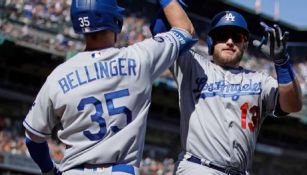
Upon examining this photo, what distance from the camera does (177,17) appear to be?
387 centimetres

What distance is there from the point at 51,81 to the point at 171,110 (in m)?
18.3

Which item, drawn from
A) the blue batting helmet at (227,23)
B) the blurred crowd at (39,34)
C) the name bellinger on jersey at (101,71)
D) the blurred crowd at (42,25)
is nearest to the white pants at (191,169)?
the blue batting helmet at (227,23)

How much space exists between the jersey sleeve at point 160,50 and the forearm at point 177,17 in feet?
0.62

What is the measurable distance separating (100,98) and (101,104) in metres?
0.03

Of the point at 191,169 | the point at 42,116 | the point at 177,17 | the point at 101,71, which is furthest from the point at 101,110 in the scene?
the point at 191,169

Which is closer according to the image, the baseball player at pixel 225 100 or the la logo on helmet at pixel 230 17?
the baseball player at pixel 225 100

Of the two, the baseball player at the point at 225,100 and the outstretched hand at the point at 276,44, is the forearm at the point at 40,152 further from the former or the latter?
the outstretched hand at the point at 276,44

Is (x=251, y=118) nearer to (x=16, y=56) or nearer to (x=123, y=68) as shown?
(x=123, y=68)

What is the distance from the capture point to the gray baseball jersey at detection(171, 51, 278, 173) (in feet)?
13.2

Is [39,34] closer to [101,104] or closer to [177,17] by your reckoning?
[177,17]

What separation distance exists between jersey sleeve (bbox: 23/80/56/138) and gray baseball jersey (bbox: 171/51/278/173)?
1099 millimetres

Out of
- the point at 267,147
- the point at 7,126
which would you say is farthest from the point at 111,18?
the point at 267,147

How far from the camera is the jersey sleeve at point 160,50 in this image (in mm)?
3324

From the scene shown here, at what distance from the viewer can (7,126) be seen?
16.5 metres
